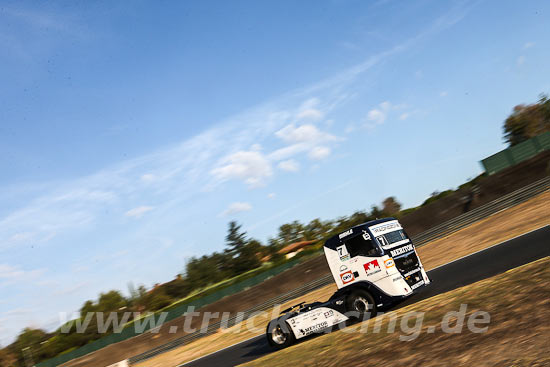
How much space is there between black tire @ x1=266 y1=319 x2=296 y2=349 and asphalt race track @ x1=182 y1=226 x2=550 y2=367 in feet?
1.30

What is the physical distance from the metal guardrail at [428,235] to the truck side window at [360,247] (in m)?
14.5

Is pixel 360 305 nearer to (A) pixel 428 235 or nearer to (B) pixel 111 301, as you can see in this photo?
(A) pixel 428 235

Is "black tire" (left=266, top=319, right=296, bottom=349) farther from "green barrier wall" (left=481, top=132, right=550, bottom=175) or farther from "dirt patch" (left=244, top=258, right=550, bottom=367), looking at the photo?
"green barrier wall" (left=481, top=132, right=550, bottom=175)

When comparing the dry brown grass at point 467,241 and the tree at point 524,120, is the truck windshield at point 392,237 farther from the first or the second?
the tree at point 524,120

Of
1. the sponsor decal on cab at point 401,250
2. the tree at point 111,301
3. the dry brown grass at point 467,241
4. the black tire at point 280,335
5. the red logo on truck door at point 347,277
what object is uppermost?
the tree at point 111,301

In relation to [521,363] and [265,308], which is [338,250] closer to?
[521,363]

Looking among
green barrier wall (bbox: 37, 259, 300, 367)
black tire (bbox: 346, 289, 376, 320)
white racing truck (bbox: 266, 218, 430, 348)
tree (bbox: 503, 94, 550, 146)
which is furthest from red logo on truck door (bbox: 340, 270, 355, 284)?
tree (bbox: 503, 94, 550, 146)

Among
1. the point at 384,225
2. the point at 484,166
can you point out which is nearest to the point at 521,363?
the point at 384,225

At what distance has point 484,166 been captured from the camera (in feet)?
92.2

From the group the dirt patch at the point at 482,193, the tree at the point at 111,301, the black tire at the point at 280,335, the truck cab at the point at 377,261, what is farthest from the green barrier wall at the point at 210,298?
the tree at the point at 111,301

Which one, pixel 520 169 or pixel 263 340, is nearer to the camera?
pixel 263 340

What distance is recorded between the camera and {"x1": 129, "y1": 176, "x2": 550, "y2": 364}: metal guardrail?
962 inches

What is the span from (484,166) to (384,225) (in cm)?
Answer: 1805

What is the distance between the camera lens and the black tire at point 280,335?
13102mm
